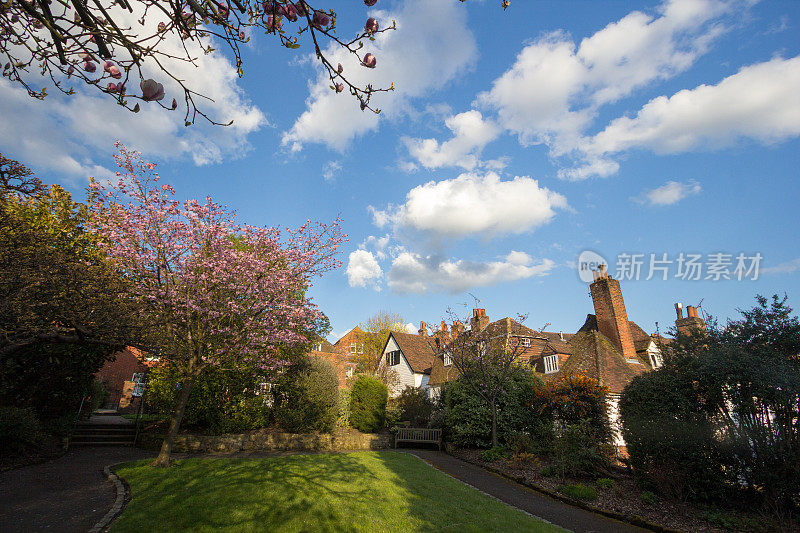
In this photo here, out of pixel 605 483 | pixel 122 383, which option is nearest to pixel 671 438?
pixel 605 483

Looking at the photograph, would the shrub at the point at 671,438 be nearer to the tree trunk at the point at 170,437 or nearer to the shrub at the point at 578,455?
the shrub at the point at 578,455

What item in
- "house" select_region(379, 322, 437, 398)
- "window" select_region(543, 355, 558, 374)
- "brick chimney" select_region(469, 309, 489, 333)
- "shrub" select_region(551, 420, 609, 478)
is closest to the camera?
"shrub" select_region(551, 420, 609, 478)

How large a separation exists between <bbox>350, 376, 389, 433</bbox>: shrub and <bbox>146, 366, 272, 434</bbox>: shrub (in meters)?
4.86

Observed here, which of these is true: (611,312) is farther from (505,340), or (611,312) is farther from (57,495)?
(57,495)

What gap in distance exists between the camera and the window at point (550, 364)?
24717 mm

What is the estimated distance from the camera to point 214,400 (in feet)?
53.3

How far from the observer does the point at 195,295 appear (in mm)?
12469

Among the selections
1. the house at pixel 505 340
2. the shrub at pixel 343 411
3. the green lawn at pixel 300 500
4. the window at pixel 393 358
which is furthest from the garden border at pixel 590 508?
the window at pixel 393 358

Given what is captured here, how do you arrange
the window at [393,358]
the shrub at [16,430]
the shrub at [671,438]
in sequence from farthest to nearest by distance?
1. the window at [393,358]
2. the shrub at [16,430]
3. the shrub at [671,438]

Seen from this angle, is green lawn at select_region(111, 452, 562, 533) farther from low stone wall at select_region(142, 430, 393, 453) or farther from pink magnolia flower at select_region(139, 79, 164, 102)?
pink magnolia flower at select_region(139, 79, 164, 102)

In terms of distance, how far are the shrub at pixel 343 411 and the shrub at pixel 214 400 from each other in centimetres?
379

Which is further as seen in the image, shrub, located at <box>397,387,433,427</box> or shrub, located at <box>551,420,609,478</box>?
shrub, located at <box>397,387,433,427</box>

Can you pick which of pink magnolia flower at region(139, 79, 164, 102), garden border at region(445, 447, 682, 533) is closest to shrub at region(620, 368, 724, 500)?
garden border at region(445, 447, 682, 533)

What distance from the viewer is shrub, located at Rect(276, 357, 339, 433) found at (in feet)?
57.5
